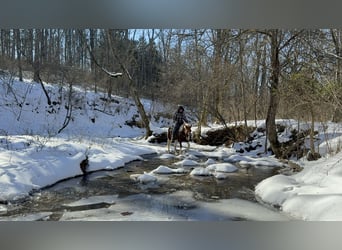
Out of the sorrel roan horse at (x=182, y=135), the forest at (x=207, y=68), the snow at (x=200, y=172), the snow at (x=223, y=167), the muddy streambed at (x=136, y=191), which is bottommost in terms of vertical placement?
the muddy streambed at (x=136, y=191)

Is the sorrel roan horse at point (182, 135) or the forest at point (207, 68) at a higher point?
the forest at point (207, 68)

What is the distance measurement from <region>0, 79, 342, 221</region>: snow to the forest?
123 mm

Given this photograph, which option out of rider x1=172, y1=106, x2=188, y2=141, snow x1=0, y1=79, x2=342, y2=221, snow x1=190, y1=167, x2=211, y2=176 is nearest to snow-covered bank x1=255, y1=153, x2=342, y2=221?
snow x1=0, y1=79, x2=342, y2=221

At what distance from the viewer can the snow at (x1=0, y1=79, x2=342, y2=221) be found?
2.95 m

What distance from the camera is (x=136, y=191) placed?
10.2 ft

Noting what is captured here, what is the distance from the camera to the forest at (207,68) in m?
3.08

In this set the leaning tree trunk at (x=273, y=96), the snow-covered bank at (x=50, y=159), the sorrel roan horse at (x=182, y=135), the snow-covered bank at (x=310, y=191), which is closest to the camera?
the snow-covered bank at (x=310, y=191)

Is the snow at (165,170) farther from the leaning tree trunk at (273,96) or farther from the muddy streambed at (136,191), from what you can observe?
the leaning tree trunk at (273,96)

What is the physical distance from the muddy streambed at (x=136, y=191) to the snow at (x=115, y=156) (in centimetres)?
4

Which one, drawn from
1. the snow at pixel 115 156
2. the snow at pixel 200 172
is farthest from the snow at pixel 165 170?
the snow at pixel 200 172

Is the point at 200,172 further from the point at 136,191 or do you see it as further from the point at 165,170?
the point at 136,191

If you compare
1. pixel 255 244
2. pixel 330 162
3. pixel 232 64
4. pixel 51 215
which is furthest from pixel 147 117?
pixel 330 162

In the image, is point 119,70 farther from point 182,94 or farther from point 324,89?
point 324,89

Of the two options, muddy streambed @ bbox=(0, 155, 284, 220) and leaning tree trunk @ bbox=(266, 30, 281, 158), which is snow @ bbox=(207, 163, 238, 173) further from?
leaning tree trunk @ bbox=(266, 30, 281, 158)
